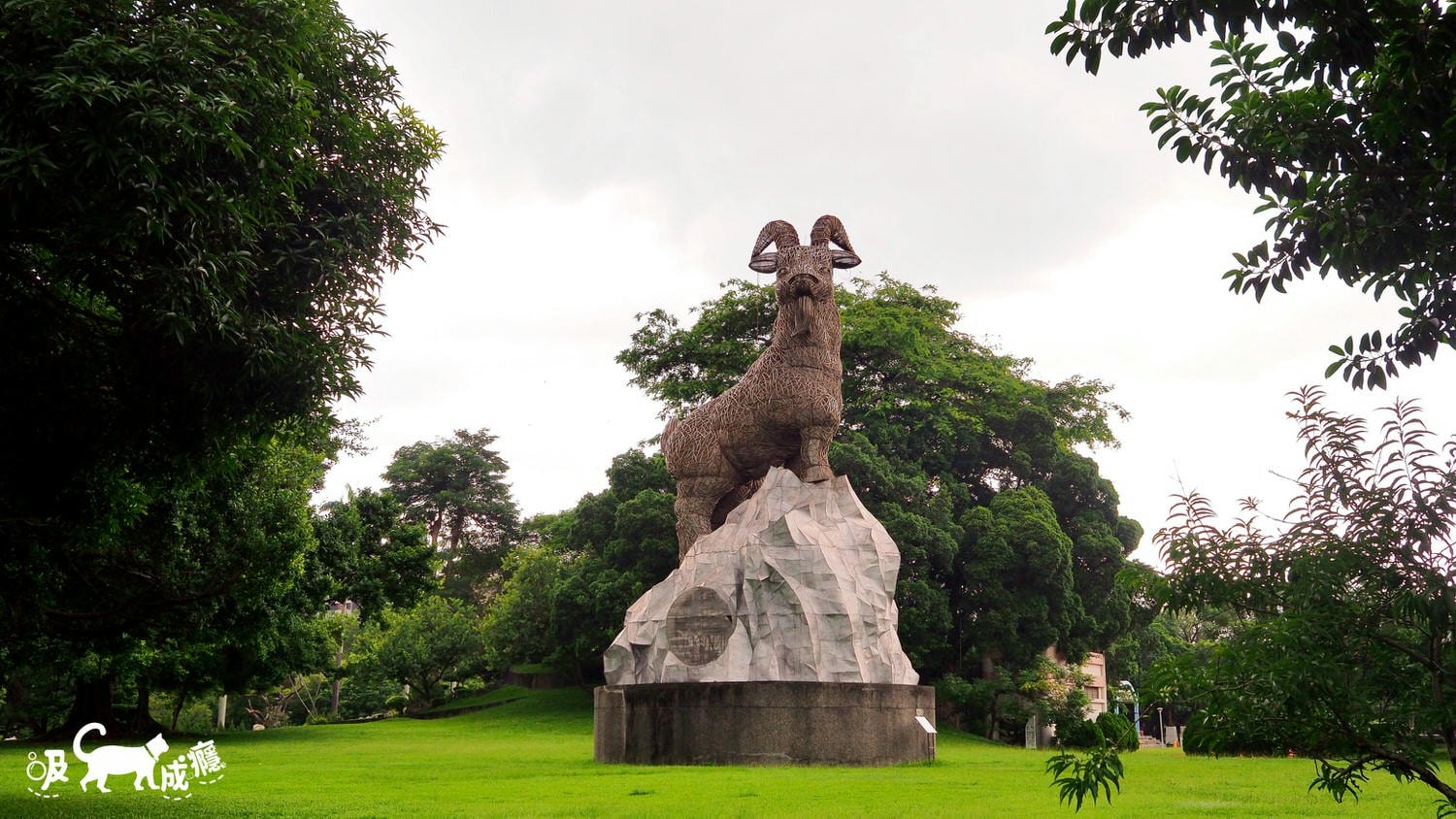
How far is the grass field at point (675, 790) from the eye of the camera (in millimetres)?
9328

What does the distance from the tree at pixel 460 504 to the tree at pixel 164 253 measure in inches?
1520

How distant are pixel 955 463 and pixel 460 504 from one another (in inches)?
1030

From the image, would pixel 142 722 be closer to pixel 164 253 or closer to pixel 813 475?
pixel 813 475

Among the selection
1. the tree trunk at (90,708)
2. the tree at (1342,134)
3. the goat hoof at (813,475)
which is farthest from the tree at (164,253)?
the tree trunk at (90,708)

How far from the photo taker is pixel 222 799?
422 inches

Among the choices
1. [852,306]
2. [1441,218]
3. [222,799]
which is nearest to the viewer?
[1441,218]

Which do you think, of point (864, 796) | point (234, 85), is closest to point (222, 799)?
point (864, 796)

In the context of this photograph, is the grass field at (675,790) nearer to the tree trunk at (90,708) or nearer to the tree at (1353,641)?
the tree at (1353,641)

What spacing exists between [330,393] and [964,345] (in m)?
25.9

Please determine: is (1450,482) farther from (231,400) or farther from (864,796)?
(231,400)

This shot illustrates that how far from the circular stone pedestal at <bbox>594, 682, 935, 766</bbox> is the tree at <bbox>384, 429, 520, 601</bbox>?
35.8 metres

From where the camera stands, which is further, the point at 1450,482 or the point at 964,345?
the point at 964,345

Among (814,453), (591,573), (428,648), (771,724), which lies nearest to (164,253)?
(771,724)

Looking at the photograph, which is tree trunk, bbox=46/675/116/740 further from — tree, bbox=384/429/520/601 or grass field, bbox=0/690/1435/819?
tree, bbox=384/429/520/601
